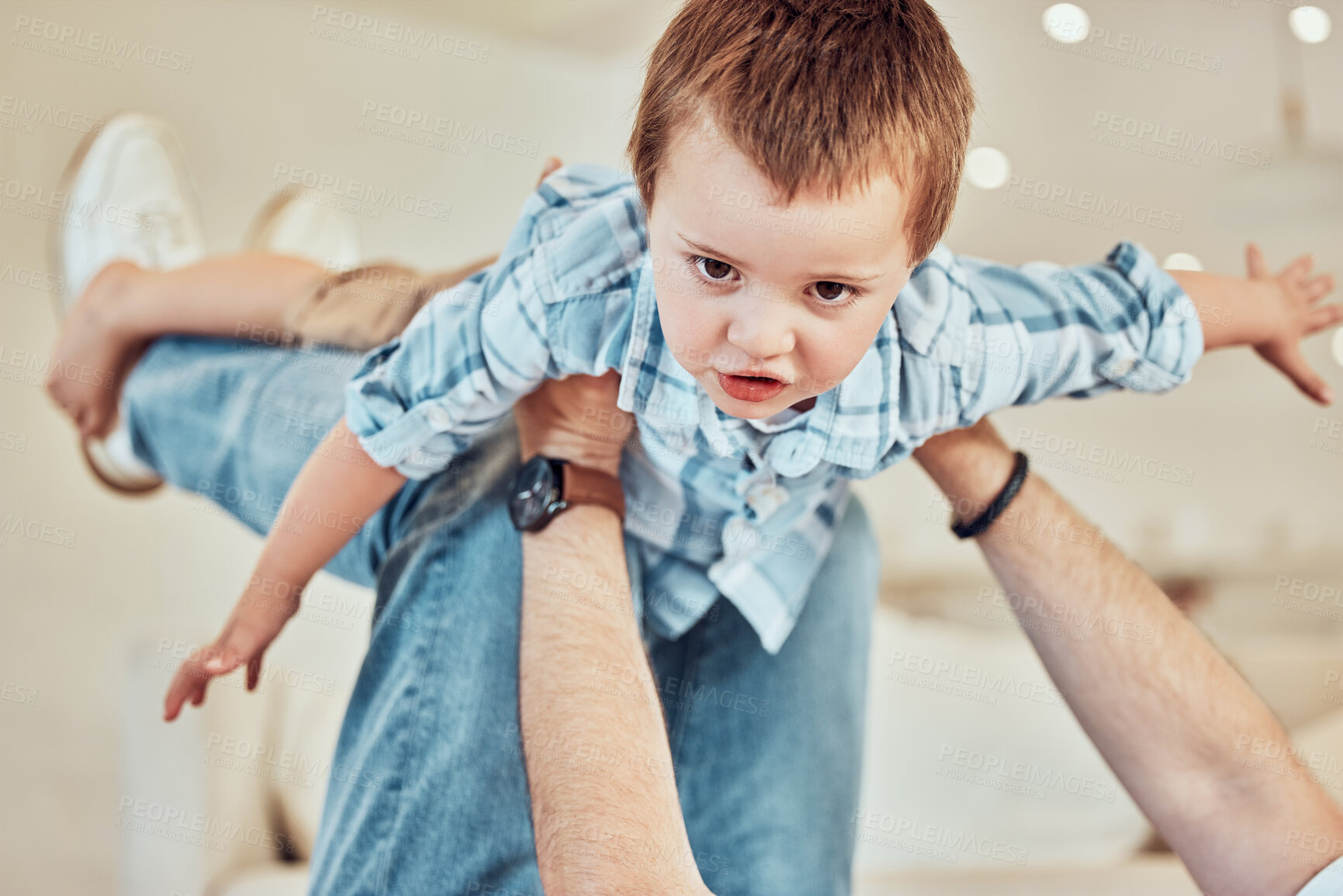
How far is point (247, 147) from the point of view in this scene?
115 cm

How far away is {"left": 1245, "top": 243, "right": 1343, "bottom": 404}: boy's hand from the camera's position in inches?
21.3

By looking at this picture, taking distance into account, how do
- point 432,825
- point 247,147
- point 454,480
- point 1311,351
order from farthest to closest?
point 1311,351
point 247,147
point 454,480
point 432,825

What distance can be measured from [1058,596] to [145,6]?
1.19 meters

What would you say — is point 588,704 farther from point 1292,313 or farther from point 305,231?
point 305,231

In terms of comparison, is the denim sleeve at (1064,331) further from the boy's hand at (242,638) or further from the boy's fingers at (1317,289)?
the boy's hand at (242,638)

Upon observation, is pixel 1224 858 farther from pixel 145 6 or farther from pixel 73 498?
pixel 145 6

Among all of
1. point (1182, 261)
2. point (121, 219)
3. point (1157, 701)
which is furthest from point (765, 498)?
point (1182, 261)

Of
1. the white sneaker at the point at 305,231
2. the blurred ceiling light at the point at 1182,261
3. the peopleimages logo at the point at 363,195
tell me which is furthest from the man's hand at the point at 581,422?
the blurred ceiling light at the point at 1182,261

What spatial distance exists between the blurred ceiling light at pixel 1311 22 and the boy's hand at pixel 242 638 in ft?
3.78

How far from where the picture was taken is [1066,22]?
1058 mm

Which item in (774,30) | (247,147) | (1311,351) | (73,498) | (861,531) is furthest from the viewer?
(1311,351)

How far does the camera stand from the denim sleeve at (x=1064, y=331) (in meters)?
0.45

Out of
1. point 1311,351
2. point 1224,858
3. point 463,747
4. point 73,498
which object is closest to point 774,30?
point 463,747

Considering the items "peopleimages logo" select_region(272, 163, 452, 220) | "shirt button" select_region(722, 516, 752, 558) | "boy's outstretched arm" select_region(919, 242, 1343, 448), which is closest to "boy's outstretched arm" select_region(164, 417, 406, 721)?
"shirt button" select_region(722, 516, 752, 558)
